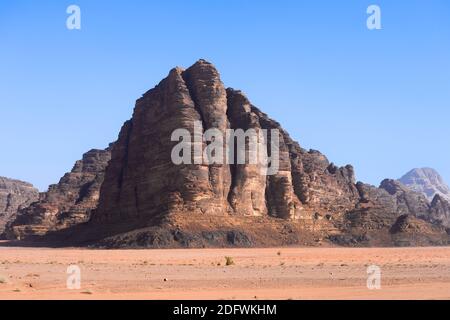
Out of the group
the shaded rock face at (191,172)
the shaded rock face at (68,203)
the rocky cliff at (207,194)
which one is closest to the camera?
the rocky cliff at (207,194)

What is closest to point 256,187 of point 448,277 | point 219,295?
point 448,277

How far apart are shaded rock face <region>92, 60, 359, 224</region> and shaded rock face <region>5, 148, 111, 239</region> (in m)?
19.5

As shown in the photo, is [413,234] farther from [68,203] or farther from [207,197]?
[68,203]

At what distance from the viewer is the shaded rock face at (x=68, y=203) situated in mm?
129250

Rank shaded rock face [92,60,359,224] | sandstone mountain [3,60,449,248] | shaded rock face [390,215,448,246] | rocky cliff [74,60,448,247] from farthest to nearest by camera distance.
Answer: shaded rock face [390,215,448,246] < shaded rock face [92,60,359,224] < sandstone mountain [3,60,449,248] < rocky cliff [74,60,448,247]

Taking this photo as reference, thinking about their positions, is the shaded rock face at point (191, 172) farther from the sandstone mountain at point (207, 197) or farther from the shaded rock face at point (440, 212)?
the shaded rock face at point (440, 212)

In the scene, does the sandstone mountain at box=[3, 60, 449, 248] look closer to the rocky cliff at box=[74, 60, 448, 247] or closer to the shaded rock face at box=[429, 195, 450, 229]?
the rocky cliff at box=[74, 60, 448, 247]

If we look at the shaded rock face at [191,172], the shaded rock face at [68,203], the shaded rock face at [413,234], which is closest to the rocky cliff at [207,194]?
the shaded rock face at [191,172]

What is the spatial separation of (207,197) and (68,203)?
64.2m

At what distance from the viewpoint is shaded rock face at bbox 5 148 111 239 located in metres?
129

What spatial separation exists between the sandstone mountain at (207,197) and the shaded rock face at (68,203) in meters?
3.08

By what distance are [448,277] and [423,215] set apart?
535ft

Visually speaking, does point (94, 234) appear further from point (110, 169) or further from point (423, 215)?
point (423, 215)

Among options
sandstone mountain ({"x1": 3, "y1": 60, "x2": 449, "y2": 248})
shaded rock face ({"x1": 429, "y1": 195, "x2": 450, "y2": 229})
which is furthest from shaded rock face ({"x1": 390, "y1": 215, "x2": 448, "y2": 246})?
shaded rock face ({"x1": 429, "y1": 195, "x2": 450, "y2": 229})
